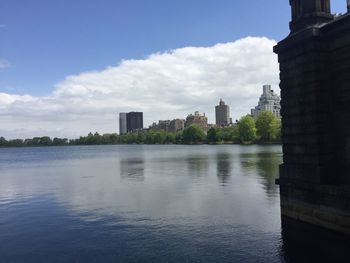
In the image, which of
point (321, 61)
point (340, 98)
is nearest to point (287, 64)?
point (321, 61)

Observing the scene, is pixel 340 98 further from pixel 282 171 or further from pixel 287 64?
pixel 282 171

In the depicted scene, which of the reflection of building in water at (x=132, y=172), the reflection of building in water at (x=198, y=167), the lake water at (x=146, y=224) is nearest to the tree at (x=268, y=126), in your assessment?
the reflection of building in water at (x=198, y=167)

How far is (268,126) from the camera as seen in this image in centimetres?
17162

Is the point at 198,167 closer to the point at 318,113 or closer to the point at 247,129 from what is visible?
the point at 318,113

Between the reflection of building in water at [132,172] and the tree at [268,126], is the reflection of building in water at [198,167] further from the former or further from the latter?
the tree at [268,126]

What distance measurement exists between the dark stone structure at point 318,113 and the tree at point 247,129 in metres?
162

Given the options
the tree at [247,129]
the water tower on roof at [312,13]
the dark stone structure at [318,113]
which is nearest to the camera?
the dark stone structure at [318,113]

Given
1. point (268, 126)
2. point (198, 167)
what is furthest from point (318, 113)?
point (268, 126)

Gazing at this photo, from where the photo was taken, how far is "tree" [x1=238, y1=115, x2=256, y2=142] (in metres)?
182

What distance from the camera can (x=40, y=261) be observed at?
63.2ft

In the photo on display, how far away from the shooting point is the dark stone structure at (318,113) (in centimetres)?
2003

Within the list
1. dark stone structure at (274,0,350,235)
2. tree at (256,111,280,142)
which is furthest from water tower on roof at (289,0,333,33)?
tree at (256,111,280,142)

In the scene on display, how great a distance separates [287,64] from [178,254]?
12415mm

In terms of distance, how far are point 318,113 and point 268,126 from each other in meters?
154
